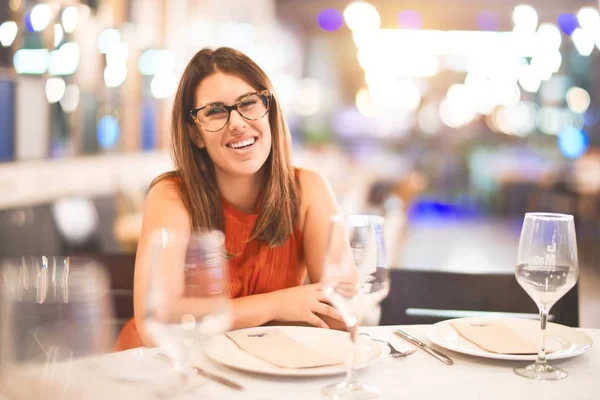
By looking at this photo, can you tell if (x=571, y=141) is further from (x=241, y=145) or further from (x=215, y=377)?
(x=215, y=377)

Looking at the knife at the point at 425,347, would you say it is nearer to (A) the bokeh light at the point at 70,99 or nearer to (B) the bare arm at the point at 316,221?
(B) the bare arm at the point at 316,221

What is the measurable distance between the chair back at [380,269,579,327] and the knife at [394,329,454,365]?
2.37 ft

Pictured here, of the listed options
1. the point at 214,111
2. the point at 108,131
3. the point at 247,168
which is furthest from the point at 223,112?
the point at 108,131

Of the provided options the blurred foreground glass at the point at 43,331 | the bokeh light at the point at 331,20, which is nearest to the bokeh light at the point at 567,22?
the bokeh light at the point at 331,20

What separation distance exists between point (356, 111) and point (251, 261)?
14940 mm

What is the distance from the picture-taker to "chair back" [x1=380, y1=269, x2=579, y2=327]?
2.00 metres

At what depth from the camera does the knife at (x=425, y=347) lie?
118cm

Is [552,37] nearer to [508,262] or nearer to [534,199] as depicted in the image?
[534,199]

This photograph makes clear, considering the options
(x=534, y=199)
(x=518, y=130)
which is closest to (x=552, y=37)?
(x=534, y=199)

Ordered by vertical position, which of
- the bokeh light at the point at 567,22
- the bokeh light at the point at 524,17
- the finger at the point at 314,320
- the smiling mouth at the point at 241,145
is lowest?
the finger at the point at 314,320

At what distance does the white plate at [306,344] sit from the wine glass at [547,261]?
0.25 meters

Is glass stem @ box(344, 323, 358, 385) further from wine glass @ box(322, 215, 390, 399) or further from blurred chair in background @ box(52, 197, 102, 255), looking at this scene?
blurred chair in background @ box(52, 197, 102, 255)

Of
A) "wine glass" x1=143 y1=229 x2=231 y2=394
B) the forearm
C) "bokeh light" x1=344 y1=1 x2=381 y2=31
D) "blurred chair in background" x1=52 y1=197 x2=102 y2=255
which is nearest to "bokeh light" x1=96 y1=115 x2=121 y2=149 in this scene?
"blurred chair in background" x1=52 y1=197 x2=102 y2=255

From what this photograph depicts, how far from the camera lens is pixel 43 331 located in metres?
0.62
